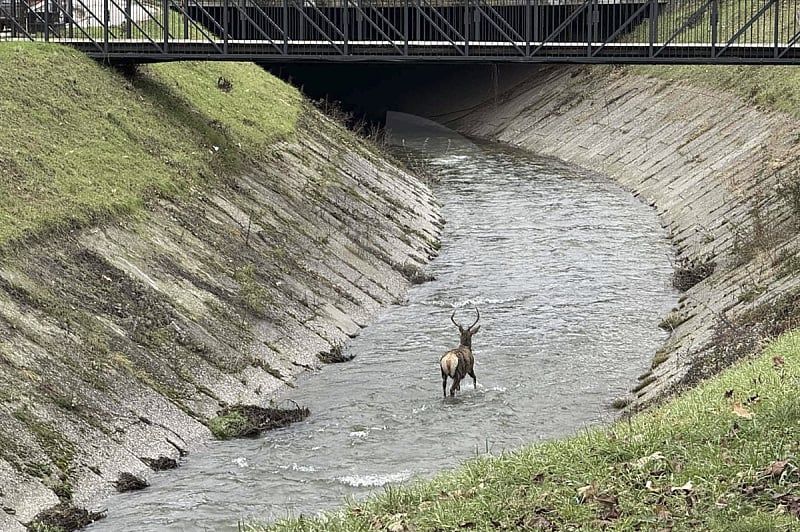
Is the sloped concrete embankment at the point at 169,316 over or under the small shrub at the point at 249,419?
over

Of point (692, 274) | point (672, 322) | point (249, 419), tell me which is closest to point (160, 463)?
Result: point (249, 419)

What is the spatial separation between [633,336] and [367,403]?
8066 mm

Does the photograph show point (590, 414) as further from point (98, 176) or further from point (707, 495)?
point (98, 176)

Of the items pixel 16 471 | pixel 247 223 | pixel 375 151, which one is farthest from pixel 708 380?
pixel 375 151

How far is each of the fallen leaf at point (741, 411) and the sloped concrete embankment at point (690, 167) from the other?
6.61 meters

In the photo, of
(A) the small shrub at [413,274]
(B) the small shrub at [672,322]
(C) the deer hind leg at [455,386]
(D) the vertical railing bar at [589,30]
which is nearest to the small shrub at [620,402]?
(C) the deer hind leg at [455,386]

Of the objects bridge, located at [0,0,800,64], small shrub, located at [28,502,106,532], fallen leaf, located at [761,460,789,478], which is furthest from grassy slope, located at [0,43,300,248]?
fallen leaf, located at [761,460,789,478]

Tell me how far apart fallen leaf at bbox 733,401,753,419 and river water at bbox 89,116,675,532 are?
21.1 feet

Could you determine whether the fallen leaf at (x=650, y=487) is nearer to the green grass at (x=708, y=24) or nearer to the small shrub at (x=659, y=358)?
the small shrub at (x=659, y=358)

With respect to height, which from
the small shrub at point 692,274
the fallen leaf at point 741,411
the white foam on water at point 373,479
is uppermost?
the small shrub at point 692,274

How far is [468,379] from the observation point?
2817 cm

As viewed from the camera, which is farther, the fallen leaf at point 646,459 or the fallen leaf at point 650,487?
the fallen leaf at point 646,459

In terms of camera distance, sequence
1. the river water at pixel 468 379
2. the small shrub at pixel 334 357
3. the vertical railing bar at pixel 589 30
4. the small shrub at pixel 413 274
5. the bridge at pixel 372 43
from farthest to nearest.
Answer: the bridge at pixel 372 43
the vertical railing bar at pixel 589 30
the small shrub at pixel 413 274
the small shrub at pixel 334 357
the river water at pixel 468 379

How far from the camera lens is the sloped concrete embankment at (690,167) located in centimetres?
2942
